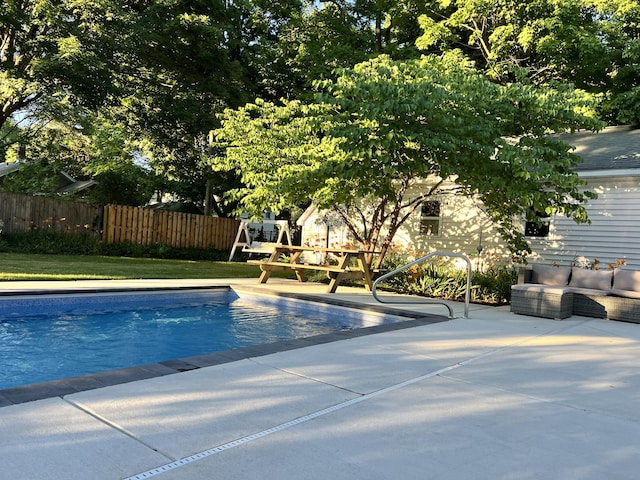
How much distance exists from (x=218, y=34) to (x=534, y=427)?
1589 centimetres

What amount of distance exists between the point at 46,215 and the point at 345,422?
14021 millimetres

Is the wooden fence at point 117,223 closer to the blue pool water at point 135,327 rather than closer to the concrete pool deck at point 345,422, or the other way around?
the blue pool water at point 135,327

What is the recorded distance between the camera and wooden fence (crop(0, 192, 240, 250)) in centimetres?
1364

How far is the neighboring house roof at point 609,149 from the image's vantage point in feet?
33.0

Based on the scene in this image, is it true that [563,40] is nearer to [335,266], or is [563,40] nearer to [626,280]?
[626,280]

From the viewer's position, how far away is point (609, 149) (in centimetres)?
1138

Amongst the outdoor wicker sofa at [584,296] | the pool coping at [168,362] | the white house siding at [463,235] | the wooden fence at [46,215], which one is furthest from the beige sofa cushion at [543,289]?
the wooden fence at [46,215]

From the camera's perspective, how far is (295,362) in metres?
4.21

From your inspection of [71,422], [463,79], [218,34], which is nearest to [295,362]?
[71,422]

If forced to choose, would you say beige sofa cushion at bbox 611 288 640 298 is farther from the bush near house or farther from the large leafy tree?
the large leafy tree

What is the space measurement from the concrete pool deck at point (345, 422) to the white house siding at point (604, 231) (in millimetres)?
6269

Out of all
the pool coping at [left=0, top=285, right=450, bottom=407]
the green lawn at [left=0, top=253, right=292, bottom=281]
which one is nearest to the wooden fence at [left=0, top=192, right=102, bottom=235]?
the green lawn at [left=0, top=253, right=292, bottom=281]

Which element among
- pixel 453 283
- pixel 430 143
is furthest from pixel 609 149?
pixel 430 143

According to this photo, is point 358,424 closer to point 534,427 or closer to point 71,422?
point 534,427
